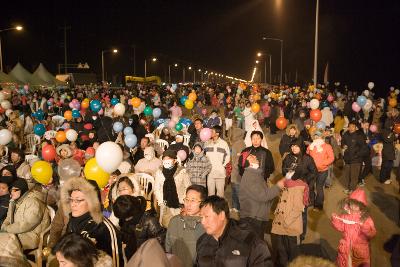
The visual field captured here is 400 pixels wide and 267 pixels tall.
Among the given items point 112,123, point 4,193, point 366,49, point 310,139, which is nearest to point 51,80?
point 366,49

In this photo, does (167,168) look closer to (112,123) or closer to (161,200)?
(161,200)

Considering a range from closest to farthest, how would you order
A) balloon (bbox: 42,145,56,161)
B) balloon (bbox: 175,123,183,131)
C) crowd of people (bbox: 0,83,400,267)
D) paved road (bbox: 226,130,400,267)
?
crowd of people (bbox: 0,83,400,267) → paved road (bbox: 226,130,400,267) → balloon (bbox: 42,145,56,161) → balloon (bbox: 175,123,183,131)

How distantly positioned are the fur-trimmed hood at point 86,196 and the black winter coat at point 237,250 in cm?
110

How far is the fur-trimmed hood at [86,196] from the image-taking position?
399 cm

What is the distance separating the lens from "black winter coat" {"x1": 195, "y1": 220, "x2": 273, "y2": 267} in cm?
326

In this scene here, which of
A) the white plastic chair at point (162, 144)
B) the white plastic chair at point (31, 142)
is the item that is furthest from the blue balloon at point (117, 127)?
the white plastic chair at point (31, 142)

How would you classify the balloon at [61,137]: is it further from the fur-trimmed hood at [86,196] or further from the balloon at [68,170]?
the fur-trimmed hood at [86,196]

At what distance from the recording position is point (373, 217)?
806cm

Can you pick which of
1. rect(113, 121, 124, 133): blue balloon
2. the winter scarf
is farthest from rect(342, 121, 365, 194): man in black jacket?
rect(113, 121, 124, 133): blue balloon

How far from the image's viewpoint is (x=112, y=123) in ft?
38.9

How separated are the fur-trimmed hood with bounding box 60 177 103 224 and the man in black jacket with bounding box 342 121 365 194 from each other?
21.8 ft

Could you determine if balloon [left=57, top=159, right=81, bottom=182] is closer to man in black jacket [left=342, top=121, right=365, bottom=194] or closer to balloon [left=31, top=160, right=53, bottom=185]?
balloon [left=31, top=160, right=53, bottom=185]

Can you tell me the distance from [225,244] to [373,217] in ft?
18.3

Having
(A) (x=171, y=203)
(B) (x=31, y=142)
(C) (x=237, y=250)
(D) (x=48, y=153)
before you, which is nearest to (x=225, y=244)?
(C) (x=237, y=250)
